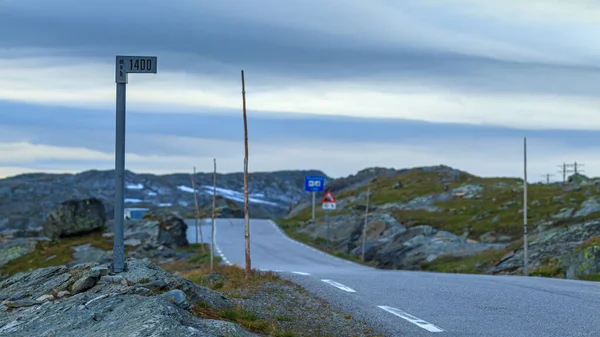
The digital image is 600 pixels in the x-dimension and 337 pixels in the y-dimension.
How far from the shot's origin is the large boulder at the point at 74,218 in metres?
69.0

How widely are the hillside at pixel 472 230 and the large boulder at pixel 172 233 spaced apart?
36.4ft

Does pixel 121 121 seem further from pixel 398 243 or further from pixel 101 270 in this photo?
pixel 398 243

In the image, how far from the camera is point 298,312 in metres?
13.8

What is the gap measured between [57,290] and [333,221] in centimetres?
6969

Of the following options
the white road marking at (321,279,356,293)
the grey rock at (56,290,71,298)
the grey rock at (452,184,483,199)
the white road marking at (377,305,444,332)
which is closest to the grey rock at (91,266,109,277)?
the grey rock at (56,290,71,298)

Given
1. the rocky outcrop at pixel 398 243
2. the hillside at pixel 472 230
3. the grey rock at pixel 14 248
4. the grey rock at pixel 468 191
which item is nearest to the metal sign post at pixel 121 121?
the hillside at pixel 472 230

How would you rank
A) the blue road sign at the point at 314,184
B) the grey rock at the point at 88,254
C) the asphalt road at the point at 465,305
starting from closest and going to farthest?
the asphalt road at the point at 465,305
the grey rock at the point at 88,254
the blue road sign at the point at 314,184

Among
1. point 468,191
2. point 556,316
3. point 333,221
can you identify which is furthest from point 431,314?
point 468,191

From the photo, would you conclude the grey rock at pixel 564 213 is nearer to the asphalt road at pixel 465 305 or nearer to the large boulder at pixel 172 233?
the large boulder at pixel 172 233

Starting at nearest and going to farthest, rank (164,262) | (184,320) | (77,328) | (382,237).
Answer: (184,320)
(77,328)
(164,262)
(382,237)

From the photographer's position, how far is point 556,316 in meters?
13.3

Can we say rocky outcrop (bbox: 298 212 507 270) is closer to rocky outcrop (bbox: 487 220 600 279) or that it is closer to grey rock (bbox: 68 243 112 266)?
rocky outcrop (bbox: 487 220 600 279)

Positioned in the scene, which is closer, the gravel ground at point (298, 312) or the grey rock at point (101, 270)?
the gravel ground at point (298, 312)

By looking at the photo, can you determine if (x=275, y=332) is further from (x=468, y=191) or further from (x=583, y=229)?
(x=468, y=191)
